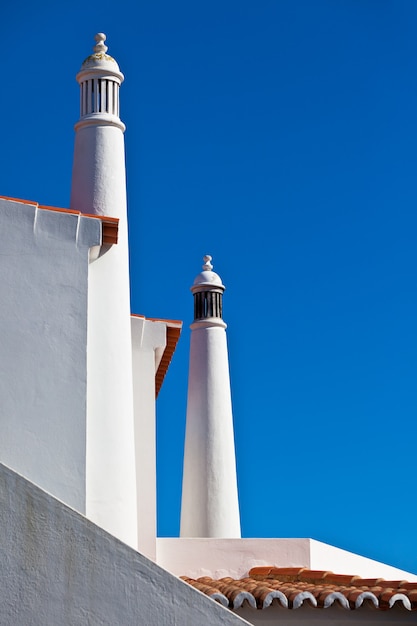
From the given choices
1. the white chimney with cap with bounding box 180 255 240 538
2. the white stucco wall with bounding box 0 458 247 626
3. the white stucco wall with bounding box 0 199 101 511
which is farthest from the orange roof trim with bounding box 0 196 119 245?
the white chimney with cap with bounding box 180 255 240 538

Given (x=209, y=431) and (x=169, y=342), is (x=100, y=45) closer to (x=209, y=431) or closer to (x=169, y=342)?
(x=169, y=342)

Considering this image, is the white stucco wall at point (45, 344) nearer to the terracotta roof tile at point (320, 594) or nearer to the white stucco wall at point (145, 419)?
the terracotta roof tile at point (320, 594)

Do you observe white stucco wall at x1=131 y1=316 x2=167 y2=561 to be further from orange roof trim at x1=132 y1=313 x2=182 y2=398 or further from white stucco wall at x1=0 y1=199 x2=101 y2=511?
white stucco wall at x1=0 y1=199 x2=101 y2=511

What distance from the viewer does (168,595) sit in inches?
416

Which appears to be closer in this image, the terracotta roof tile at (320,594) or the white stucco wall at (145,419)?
the terracotta roof tile at (320,594)

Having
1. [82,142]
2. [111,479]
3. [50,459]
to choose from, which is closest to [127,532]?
[111,479]

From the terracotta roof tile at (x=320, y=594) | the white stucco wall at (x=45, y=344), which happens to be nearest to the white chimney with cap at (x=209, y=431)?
the terracotta roof tile at (x=320, y=594)

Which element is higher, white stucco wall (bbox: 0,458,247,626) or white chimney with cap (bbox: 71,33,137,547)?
white chimney with cap (bbox: 71,33,137,547)

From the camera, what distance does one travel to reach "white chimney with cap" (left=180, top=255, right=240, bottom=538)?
2141 cm

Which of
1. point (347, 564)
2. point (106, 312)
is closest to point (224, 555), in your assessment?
point (347, 564)

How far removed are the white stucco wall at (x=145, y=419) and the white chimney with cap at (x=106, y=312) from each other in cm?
218

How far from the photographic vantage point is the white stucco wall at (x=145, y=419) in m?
17.4

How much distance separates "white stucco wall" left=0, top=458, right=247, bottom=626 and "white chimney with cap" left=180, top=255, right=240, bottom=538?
1075 centimetres

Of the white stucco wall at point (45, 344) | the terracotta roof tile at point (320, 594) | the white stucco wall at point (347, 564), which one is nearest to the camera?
the white stucco wall at point (45, 344)
